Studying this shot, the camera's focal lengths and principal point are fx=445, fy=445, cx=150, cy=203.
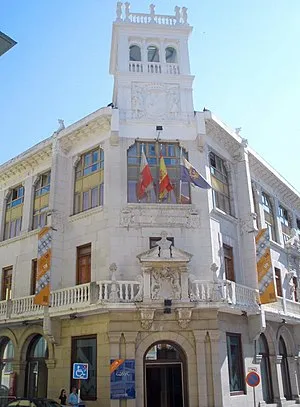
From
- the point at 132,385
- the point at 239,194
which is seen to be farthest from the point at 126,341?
the point at 239,194

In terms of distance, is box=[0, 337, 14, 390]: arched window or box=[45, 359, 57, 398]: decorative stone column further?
box=[0, 337, 14, 390]: arched window

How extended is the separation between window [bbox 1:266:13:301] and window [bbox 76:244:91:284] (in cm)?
570

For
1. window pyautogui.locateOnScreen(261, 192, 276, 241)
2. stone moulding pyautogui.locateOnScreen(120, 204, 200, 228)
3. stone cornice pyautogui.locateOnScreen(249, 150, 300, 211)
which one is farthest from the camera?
window pyautogui.locateOnScreen(261, 192, 276, 241)

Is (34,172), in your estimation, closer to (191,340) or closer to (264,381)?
(191,340)

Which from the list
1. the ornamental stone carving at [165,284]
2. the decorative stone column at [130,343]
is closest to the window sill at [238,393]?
the decorative stone column at [130,343]

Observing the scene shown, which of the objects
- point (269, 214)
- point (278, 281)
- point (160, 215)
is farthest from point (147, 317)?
point (269, 214)

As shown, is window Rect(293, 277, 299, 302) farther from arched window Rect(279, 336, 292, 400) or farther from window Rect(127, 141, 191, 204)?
window Rect(127, 141, 191, 204)

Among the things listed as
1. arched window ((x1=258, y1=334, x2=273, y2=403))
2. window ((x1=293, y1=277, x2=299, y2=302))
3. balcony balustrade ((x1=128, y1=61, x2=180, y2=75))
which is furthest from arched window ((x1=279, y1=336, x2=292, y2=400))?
balcony balustrade ((x1=128, y1=61, x2=180, y2=75))

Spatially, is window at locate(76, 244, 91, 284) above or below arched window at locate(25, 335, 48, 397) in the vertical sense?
above

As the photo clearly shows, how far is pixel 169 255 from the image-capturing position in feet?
63.8

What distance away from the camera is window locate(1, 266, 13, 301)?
25295 mm

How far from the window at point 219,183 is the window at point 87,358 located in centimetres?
923

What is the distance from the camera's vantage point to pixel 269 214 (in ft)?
94.8

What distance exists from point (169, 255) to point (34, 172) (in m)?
11.3
